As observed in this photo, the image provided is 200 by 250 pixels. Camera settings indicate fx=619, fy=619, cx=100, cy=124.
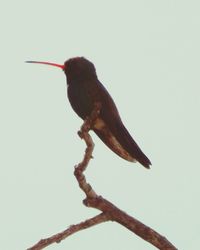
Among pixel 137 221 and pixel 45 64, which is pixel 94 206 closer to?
pixel 137 221

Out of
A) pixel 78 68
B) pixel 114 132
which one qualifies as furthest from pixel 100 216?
pixel 78 68

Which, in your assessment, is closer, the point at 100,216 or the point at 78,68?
the point at 100,216

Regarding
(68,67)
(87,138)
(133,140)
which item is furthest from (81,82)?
(87,138)

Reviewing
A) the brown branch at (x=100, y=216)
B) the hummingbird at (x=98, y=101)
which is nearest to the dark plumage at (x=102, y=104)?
the hummingbird at (x=98, y=101)

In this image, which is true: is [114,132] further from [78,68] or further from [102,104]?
[78,68]

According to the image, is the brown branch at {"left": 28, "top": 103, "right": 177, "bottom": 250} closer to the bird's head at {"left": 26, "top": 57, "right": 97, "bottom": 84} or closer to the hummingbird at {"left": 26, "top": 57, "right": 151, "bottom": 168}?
the hummingbird at {"left": 26, "top": 57, "right": 151, "bottom": 168}

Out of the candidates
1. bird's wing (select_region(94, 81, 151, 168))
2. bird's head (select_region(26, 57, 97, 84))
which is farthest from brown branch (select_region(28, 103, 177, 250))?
bird's head (select_region(26, 57, 97, 84))

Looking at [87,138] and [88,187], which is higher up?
[87,138]
